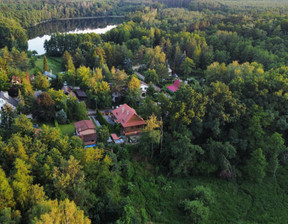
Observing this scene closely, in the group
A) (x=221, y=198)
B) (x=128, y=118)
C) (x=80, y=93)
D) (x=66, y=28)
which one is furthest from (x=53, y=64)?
(x=66, y=28)

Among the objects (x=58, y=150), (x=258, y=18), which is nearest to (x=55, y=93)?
(x=58, y=150)

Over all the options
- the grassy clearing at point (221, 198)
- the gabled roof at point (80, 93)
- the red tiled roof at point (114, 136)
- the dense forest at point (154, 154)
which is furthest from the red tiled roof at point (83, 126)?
the gabled roof at point (80, 93)

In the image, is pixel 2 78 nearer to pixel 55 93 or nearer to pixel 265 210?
pixel 55 93

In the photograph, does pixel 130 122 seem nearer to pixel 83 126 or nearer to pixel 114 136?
pixel 114 136

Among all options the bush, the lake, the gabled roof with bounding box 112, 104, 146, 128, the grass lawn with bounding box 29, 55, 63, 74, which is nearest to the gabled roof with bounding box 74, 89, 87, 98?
the bush

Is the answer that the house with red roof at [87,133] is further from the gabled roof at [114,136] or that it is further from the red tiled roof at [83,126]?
the gabled roof at [114,136]
